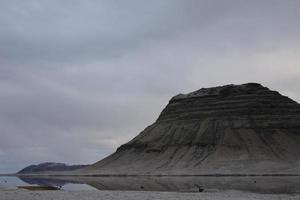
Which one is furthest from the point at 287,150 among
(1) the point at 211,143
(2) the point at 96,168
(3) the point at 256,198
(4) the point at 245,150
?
(3) the point at 256,198

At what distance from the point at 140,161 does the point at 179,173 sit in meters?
35.3

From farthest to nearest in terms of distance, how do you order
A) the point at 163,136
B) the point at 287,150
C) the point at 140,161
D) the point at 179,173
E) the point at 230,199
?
the point at 163,136 < the point at 140,161 < the point at 287,150 < the point at 179,173 < the point at 230,199

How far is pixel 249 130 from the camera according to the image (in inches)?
7485

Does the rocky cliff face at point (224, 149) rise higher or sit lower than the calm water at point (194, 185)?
higher

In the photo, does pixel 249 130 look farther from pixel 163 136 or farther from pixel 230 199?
pixel 230 199

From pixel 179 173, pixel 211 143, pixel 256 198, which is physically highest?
pixel 211 143

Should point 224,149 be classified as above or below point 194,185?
above

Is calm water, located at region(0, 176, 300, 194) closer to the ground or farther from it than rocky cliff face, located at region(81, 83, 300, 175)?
closer to the ground

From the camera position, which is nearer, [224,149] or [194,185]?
[194,185]

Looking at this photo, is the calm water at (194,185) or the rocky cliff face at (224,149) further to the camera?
the rocky cliff face at (224,149)

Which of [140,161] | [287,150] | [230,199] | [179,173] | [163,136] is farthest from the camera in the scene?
[163,136]

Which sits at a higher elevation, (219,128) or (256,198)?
(219,128)

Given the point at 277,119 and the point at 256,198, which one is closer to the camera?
the point at 256,198

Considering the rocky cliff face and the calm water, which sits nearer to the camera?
the calm water
